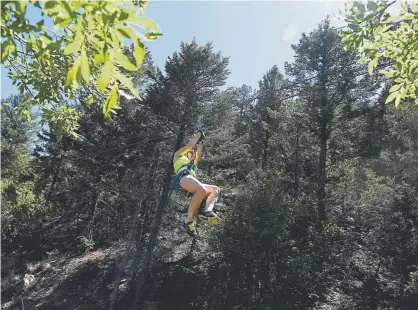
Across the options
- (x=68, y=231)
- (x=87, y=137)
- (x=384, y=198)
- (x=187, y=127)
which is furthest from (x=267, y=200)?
(x=68, y=231)

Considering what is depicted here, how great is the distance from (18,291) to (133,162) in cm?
955

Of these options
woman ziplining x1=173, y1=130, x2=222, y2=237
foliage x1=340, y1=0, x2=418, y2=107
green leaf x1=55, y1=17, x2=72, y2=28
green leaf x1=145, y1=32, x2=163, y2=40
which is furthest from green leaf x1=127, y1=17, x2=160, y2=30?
woman ziplining x1=173, y1=130, x2=222, y2=237

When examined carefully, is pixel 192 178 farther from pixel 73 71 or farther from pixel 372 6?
pixel 73 71

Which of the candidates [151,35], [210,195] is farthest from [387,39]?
[210,195]

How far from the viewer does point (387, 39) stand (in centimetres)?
394

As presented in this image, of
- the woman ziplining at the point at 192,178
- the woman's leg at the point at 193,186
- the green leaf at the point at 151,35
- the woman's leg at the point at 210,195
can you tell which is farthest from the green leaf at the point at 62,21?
the woman's leg at the point at 210,195

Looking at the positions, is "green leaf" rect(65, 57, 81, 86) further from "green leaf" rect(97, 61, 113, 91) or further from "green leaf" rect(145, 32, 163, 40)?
"green leaf" rect(145, 32, 163, 40)

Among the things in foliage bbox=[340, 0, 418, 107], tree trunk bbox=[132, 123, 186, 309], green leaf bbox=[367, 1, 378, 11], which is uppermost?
green leaf bbox=[367, 1, 378, 11]

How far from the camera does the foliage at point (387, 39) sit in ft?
12.0

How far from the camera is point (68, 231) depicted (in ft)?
87.7

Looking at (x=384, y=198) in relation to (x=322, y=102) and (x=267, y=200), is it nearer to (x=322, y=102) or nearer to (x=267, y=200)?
(x=267, y=200)

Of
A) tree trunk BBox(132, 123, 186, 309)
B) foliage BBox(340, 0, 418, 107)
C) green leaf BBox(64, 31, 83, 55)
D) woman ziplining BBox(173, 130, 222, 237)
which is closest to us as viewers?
green leaf BBox(64, 31, 83, 55)

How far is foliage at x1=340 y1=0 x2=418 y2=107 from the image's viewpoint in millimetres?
3662

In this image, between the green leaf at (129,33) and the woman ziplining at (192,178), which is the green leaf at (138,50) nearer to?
the green leaf at (129,33)
